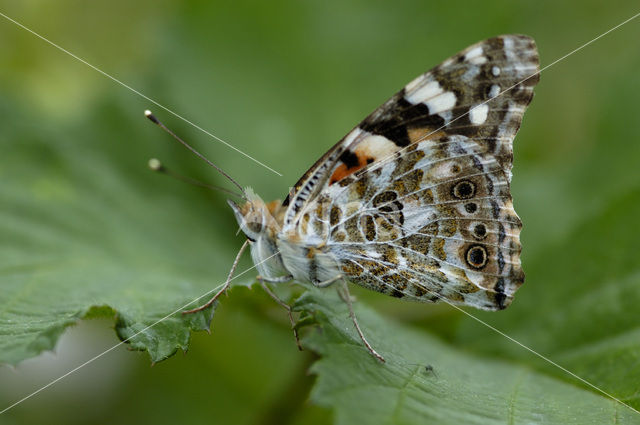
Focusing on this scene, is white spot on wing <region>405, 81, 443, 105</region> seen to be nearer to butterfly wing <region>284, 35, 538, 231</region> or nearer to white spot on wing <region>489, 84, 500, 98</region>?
butterfly wing <region>284, 35, 538, 231</region>

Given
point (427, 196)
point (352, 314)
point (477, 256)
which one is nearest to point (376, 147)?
point (427, 196)

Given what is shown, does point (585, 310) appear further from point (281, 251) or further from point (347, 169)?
point (281, 251)

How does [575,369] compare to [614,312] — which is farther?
[614,312]

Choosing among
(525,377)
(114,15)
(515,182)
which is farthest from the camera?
(114,15)

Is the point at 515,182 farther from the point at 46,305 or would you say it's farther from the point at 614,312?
the point at 46,305

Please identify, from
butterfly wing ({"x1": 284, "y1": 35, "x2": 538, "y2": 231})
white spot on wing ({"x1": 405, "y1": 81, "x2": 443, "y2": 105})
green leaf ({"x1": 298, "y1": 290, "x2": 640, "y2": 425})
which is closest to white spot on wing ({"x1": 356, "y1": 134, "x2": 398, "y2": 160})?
butterfly wing ({"x1": 284, "y1": 35, "x2": 538, "y2": 231})

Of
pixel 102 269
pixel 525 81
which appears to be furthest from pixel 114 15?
pixel 525 81

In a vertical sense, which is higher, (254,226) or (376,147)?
(376,147)
